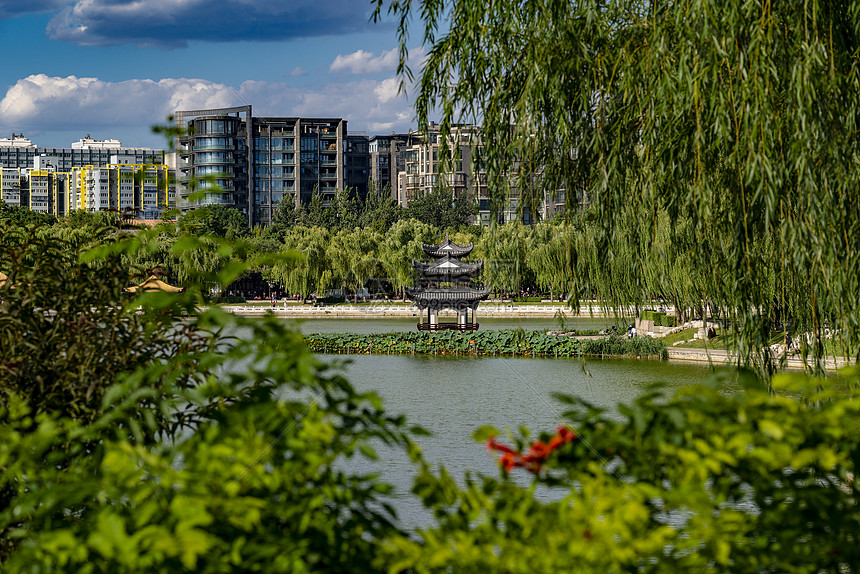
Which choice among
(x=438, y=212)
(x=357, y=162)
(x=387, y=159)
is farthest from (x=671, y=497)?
(x=387, y=159)

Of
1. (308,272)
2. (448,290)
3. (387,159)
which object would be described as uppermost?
(387,159)

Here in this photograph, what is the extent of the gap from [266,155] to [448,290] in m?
56.3

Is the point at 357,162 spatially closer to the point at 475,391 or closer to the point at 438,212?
the point at 438,212

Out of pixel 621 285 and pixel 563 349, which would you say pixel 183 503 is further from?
pixel 563 349

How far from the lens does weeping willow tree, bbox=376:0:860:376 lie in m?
4.34

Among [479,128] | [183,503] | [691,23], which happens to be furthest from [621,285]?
[183,503]

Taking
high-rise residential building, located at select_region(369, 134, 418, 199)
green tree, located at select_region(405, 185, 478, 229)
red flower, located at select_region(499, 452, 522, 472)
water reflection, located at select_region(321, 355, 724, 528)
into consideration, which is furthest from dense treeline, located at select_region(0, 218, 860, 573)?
high-rise residential building, located at select_region(369, 134, 418, 199)

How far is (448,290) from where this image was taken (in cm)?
3469

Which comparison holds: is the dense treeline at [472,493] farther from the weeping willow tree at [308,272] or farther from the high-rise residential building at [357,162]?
the high-rise residential building at [357,162]

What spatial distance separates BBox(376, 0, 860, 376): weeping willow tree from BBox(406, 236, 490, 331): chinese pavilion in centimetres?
2885

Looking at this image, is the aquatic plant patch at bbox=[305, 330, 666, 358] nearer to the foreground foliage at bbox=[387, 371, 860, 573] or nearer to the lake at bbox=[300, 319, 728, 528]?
the lake at bbox=[300, 319, 728, 528]

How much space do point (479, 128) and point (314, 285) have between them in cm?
4685

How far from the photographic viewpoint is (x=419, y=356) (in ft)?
92.9

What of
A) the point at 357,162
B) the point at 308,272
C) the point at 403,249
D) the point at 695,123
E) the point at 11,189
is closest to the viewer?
the point at 695,123
